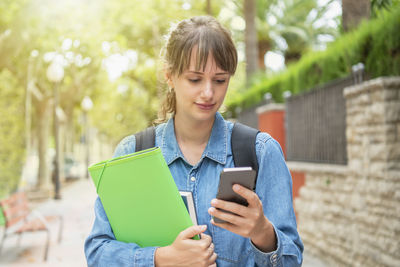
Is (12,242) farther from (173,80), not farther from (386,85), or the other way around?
(173,80)

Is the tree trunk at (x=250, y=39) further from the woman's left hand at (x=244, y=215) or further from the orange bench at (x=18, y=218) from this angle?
the woman's left hand at (x=244, y=215)

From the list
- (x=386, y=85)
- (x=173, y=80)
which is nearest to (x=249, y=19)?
(x=386, y=85)

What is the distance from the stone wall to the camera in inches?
199

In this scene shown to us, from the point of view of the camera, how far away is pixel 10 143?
16312mm

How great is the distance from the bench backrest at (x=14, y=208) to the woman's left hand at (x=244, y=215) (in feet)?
22.0

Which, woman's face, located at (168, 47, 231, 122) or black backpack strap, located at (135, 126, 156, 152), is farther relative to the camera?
black backpack strap, located at (135, 126, 156, 152)

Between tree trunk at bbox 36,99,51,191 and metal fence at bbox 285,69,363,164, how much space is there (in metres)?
12.6

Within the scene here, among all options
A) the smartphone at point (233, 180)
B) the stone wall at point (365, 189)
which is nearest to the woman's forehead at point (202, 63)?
the smartphone at point (233, 180)

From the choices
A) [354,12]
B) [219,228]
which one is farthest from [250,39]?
[219,228]

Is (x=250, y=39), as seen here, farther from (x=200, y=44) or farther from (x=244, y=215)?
(x=244, y=215)

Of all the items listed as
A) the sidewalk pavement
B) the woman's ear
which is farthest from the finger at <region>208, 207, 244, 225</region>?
the sidewalk pavement

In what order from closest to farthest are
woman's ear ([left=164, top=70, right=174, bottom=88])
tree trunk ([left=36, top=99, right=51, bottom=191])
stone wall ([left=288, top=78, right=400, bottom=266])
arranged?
woman's ear ([left=164, top=70, right=174, bottom=88]) < stone wall ([left=288, top=78, right=400, bottom=266]) < tree trunk ([left=36, top=99, right=51, bottom=191])

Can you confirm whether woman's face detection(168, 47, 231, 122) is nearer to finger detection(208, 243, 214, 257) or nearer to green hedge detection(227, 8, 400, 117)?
finger detection(208, 243, 214, 257)

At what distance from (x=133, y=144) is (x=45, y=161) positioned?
18139mm
